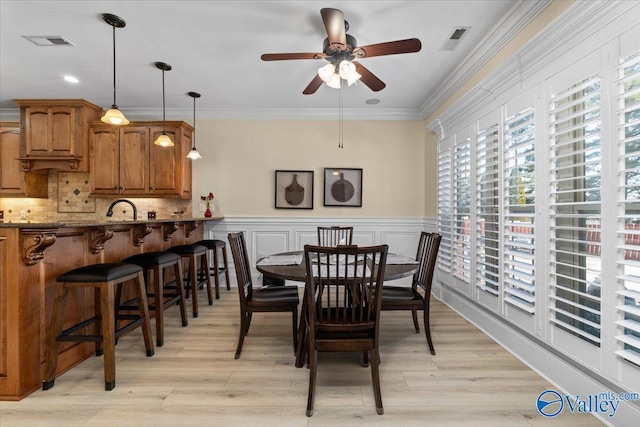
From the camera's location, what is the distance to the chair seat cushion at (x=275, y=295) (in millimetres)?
2441

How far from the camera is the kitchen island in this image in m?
1.90

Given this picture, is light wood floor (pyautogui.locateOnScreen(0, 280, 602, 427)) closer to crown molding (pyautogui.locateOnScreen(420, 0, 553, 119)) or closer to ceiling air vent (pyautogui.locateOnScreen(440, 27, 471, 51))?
crown molding (pyautogui.locateOnScreen(420, 0, 553, 119))

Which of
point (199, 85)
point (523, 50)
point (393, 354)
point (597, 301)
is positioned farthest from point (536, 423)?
point (199, 85)

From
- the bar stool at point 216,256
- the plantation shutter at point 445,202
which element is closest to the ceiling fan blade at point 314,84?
the plantation shutter at point 445,202

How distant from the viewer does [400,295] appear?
263 centimetres

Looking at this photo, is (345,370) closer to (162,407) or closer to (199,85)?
(162,407)

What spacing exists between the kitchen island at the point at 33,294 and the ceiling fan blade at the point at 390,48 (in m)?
2.35

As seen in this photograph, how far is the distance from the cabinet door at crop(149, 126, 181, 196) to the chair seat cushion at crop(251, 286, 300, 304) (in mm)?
2576

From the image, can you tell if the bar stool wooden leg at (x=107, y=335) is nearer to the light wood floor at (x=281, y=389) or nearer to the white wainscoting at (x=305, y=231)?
the light wood floor at (x=281, y=389)

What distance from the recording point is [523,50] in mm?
2328

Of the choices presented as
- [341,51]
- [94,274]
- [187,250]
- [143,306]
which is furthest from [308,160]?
[94,274]

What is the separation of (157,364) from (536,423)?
2.52 m

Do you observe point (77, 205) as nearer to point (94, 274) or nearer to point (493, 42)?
point (94, 274)

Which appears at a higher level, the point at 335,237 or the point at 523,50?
the point at 523,50
